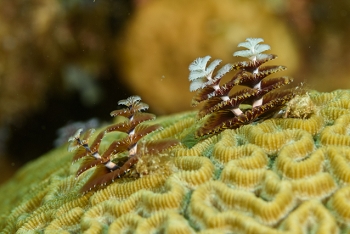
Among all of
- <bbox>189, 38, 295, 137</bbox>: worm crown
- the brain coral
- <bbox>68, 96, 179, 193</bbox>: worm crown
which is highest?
<bbox>189, 38, 295, 137</bbox>: worm crown

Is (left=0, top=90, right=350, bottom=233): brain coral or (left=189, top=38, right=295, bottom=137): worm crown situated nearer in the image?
(left=0, top=90, right=350, bottom=233): brain coral

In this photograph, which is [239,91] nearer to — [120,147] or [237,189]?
[237,189]

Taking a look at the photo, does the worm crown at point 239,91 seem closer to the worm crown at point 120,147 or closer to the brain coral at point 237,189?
the brain coral at point 237,189

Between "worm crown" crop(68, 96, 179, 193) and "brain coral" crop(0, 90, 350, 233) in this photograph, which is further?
"worm crown" crop(68, 96, 179, 193)

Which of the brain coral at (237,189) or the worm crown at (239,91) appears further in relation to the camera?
the worm crown at (239,91)

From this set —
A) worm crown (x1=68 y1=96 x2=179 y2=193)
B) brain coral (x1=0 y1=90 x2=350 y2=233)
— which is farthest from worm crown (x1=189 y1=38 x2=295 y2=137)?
worm crown (x1=68 y1=96 x2=179 y2=193)

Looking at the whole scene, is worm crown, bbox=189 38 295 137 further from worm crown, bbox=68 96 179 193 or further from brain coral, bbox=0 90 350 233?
worm crown, bbox=68 96 179 193

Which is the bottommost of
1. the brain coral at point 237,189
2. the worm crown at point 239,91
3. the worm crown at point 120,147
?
the brain coral at point 237,189

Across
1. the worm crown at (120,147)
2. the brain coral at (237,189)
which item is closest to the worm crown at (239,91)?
the brain coral at (237,189)

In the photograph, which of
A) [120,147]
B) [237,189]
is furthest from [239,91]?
[120,147]

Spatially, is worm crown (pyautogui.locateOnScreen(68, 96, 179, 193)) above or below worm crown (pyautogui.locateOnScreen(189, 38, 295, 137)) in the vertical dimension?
below
